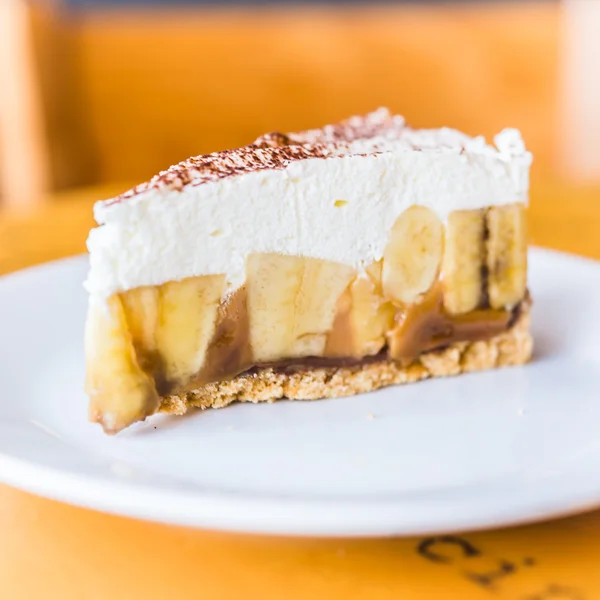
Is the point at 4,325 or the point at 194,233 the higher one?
the point at 194,233

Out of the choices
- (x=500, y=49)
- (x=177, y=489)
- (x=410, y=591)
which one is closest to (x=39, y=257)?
(x=177, y=489)

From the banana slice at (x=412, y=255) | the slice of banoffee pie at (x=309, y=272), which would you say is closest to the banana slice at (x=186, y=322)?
the slice of banoffee pie at (x=309, y=272)

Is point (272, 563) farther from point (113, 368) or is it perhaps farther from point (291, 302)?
point (291, 302)

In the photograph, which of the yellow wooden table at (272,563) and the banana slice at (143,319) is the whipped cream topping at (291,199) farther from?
the yellow wooden table at (272,563)

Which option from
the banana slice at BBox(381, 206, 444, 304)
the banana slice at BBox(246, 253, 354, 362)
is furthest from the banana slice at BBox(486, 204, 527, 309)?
the banana slice at BBox(246, 253, 354, 362)

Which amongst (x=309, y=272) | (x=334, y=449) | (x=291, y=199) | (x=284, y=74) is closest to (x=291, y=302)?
(x=309, y=272)

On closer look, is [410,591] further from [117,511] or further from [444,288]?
[444,288]

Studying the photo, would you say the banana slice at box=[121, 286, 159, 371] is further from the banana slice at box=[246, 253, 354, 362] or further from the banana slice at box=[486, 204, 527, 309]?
the banana slice at box=[486, 204, 527, 309]
